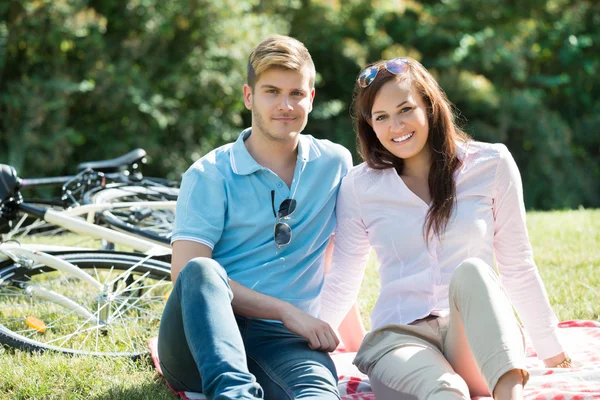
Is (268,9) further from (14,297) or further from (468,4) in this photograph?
(14,297)

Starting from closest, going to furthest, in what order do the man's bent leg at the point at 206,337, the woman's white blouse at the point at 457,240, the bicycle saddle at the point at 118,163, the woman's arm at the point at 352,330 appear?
the man's bent leg at the point at 206,337
the woman's white blouse at the point at 457,240
the woman's arm at the point at 352,330
the bicycle saddle at the point at 118,163

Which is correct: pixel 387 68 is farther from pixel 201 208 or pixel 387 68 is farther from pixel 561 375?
pixel 561 375

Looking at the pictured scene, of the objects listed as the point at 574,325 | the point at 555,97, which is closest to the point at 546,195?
the point at 555,97

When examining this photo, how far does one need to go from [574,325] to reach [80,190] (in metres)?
2.94

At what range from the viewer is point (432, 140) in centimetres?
274

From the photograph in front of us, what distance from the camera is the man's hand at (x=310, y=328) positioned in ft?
8.12

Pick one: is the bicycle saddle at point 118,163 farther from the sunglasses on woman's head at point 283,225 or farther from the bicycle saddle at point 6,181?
the sunglasses on woman's head at point 283,225

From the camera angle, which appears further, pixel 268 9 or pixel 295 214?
pixel 268 9

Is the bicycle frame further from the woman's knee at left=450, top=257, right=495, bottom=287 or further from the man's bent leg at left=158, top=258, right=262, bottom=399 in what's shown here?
the woman's knee at left=450, top=257, right=495, bottom=287

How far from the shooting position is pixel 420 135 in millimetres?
2680

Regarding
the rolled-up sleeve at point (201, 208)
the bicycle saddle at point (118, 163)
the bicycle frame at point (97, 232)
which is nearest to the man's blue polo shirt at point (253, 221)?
the rolled-up sleeve at point (201, 208)

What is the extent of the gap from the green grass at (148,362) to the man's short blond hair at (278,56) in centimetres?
124

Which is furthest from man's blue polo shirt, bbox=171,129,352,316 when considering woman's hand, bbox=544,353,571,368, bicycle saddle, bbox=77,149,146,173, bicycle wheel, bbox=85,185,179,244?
bicycle saddle, bbox=77,149,146,173

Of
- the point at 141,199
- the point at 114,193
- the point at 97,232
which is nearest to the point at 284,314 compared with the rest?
the point at 97,232
